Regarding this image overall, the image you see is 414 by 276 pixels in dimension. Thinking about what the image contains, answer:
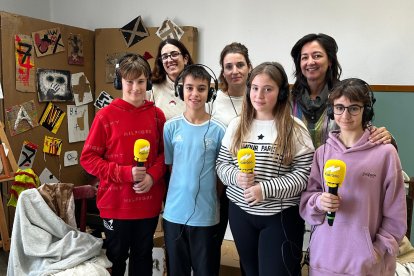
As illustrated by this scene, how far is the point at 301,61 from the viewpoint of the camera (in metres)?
1.91

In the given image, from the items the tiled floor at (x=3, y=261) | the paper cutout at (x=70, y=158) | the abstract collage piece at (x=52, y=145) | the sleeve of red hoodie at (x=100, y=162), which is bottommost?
the tiled floor at (x=3, y=261)

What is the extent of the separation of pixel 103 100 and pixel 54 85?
1.61 ft

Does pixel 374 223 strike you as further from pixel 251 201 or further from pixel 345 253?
pixel 251 201

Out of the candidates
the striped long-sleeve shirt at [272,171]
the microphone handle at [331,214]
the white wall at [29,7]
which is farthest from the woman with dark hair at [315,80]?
the white wall at [29,7]

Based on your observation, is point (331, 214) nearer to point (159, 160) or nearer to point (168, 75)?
point (159, 160)

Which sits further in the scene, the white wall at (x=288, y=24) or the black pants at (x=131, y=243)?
the white wall at (x=288, y=24)

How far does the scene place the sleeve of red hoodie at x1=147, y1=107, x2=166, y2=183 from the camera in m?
1.88

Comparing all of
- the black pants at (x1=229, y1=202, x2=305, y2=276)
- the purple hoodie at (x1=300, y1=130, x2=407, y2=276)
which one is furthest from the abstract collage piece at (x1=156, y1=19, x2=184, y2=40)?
the purple hoodie at (x1=300, y1=130, x2=407, y2=276)

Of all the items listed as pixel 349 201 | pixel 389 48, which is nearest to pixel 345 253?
pixel 349 201

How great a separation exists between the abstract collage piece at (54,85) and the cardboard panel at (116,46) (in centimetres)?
32

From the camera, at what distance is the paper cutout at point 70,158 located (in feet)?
11.2

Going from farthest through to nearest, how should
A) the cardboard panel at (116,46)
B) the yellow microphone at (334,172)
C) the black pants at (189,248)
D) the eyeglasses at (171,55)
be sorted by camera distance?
the cardboard panel at (116,46) < the eyeglasses at (171,55) < the black pants at (189,248) < the yellow microphone at (334,172)

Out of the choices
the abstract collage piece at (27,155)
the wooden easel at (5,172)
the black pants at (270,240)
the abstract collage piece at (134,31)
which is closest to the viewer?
the black pants at (270,240)

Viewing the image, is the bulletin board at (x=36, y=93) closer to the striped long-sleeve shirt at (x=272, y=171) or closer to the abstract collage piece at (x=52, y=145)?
the abstract collage piece at (x=52, y=145)
